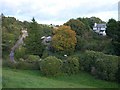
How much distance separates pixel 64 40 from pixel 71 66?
6.95m

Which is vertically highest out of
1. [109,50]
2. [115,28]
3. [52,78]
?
[115,28]

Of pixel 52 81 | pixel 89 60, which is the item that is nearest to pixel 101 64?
pixel 89 60

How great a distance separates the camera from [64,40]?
35.1m

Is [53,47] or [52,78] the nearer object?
[52,78]

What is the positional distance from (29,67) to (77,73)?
17.3 ft

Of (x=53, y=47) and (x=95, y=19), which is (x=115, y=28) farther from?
(x=95, y=19)

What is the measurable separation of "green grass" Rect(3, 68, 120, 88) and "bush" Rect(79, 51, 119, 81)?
697mm

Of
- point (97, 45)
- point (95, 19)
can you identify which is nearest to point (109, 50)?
point (97, 45)

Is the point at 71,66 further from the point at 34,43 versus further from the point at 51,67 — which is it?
the point at 34,43

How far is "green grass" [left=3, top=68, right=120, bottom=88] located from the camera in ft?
70.3

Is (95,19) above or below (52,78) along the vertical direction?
above

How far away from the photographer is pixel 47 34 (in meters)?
45.2

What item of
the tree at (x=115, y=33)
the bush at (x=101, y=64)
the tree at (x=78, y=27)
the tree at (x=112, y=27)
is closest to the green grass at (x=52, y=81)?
the bush at (x=101, y=64)

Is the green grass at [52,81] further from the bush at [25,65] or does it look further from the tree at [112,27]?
the tree at [112,27]
